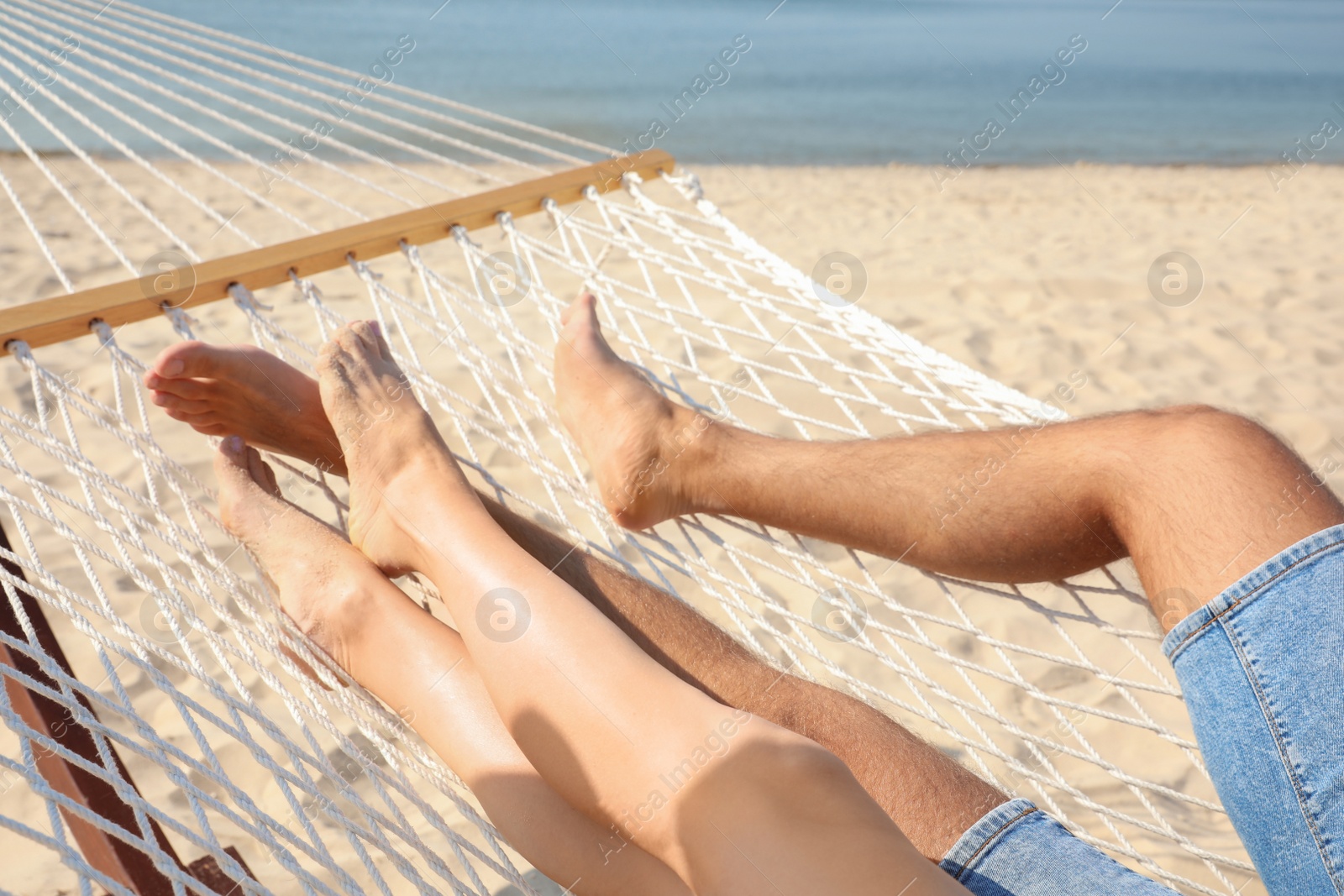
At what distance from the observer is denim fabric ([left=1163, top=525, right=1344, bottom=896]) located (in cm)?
63

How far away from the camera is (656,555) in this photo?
1.11m

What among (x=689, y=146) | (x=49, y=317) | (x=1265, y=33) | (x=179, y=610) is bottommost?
(x=179, y=610)

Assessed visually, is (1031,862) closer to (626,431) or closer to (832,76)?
(626,431)

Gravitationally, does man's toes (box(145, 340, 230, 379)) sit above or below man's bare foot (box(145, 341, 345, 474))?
above

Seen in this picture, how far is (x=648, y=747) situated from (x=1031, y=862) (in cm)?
27

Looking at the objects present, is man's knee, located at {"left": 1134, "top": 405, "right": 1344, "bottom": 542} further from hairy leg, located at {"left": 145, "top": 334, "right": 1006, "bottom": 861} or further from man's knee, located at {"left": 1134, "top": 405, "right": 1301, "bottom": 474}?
hairy leg, located at {"left": 145, "top": 334, "right": 1006, "bottom": 861}

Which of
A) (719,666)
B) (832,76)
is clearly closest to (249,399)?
(719,666)

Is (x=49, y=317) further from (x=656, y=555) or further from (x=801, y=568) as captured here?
(x=801, y=568)

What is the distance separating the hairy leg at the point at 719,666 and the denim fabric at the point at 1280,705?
164mm

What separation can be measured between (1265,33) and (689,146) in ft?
39.1

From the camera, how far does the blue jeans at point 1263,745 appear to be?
0.63 metres

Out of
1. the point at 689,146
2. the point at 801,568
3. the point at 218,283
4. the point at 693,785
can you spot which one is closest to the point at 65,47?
the point at 218,283

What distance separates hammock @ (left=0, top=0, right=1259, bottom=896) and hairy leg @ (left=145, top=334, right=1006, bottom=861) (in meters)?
0.09

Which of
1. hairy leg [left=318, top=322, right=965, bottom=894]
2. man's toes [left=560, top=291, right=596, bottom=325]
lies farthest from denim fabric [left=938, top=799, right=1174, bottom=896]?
man's toes [left=560, top=291, right=596, bottom=325]
